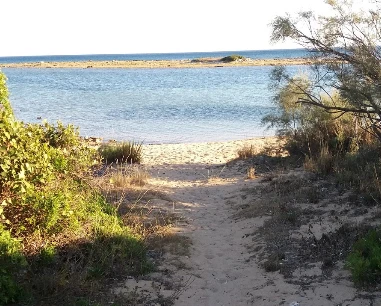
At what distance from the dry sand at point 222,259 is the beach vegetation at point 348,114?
543mm

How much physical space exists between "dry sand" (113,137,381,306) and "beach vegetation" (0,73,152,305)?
1.55 ft

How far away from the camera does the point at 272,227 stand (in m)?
7.61

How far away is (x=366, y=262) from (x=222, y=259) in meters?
2.13

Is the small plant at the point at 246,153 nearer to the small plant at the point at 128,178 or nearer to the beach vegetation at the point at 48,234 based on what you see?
the small plant at the point at 128,178

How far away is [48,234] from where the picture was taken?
581cm

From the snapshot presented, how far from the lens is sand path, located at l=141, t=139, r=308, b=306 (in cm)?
573

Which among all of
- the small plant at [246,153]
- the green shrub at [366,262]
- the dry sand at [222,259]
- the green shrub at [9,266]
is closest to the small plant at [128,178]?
the dry sand at [222,259]

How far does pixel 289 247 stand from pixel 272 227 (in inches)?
32.7

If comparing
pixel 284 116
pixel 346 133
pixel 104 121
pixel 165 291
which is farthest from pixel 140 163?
pixel 104 121

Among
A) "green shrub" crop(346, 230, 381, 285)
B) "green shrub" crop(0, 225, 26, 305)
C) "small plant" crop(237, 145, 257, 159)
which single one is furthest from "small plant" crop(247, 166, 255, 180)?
"green shrub" crop(0, 225, 26, 305)

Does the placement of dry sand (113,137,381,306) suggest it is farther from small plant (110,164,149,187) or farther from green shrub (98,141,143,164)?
green shrub (98,141,143,164)

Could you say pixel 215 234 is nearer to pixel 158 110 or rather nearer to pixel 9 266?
pixel 9 266

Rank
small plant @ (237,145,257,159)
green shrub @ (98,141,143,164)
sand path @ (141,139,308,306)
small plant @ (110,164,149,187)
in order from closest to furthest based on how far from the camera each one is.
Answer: sand path @ (141,139,308,306) → small plant @ (110,164,149,187) → green shrub @ (98,141,143,164) → small plant @ (237,145,257,159)

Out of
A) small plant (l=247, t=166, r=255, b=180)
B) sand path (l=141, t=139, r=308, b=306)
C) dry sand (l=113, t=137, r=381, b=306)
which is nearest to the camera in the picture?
dry sand (l=113, t=137, r=381, b=306)
